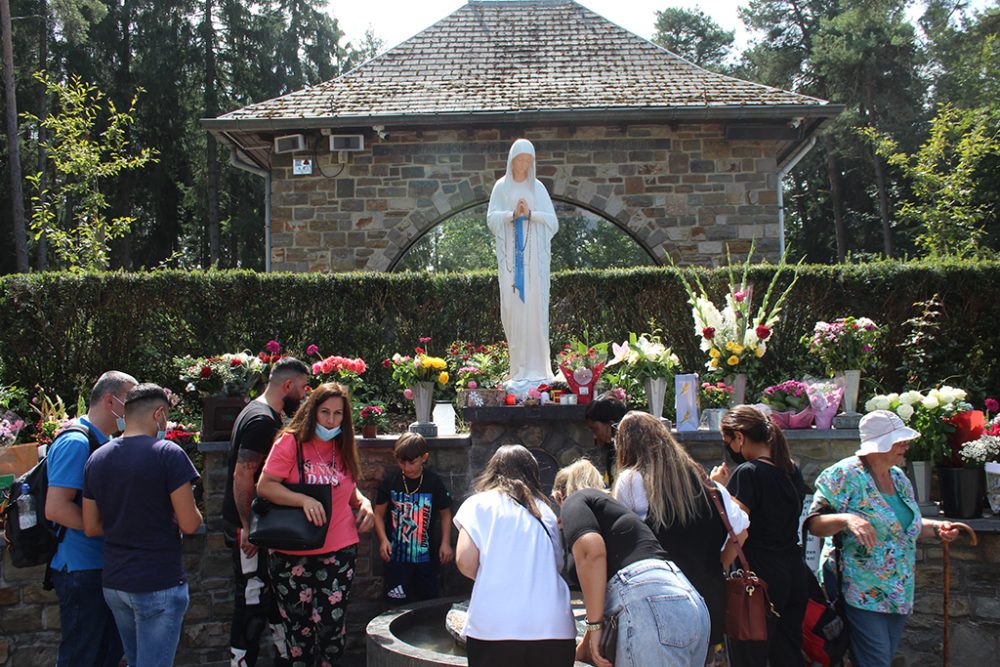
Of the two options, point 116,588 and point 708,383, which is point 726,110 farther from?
point 116,588

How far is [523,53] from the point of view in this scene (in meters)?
14.5

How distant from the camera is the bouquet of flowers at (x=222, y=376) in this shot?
6750 millimetres

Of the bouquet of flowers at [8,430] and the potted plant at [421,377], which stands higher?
the potted plant at [421,377]

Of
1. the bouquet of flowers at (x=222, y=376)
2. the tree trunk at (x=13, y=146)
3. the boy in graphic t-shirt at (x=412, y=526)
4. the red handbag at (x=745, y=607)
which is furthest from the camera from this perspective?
the tree trunk at (x=13, y=146)

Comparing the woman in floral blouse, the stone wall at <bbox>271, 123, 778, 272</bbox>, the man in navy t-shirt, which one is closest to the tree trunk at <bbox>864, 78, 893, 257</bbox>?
the stone wall at <bbox>271, 123, 778, 272</bbox>

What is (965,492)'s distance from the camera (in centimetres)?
607

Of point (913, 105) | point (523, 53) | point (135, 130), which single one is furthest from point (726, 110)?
point (135, 130)

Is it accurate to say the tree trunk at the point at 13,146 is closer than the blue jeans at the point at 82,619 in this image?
No

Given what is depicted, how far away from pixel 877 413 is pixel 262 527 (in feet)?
9.74

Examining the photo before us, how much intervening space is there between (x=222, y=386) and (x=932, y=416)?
4.89 metres

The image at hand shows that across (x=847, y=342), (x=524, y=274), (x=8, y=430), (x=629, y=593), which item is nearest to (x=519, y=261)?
(x=524, y=274)

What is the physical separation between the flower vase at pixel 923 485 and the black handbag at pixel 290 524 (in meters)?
3.98

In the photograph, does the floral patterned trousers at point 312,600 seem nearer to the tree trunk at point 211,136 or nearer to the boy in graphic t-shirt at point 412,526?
the boy in graphic t-shirt at point 412,526

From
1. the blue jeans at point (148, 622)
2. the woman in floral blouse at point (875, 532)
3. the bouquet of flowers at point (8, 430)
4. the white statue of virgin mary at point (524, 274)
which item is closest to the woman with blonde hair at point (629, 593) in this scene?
the woman in floral blouse at point (875, 532)
